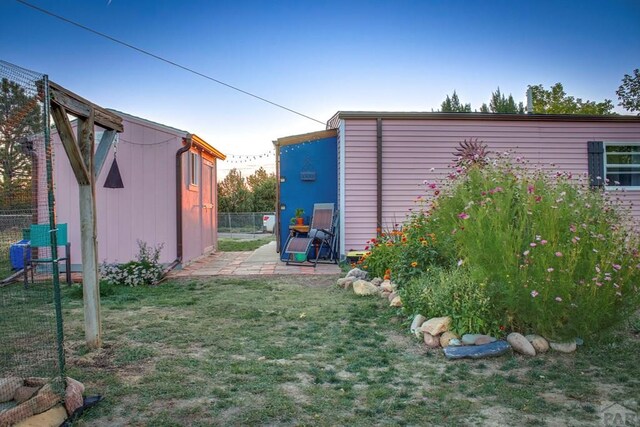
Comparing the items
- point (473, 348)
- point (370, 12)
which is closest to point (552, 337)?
point (473, 348)

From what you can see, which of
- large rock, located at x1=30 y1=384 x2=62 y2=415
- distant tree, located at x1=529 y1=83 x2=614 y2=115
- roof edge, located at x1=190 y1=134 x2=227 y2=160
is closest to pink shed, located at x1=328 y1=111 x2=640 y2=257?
roof edge, located at x1=190 y1=134 x2=227 y2=160

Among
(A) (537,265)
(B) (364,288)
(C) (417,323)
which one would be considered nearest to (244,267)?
(B) (364,288)

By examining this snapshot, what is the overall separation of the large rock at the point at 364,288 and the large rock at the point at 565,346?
2.51 meters

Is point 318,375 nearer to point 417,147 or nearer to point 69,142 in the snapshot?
point 69,142

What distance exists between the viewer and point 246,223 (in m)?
20.3

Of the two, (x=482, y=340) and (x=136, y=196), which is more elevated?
(x=136, y=196)

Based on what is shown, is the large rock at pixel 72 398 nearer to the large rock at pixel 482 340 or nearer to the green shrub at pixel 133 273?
the large rock at pixel 482 340

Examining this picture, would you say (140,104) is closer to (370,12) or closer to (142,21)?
(142,21)

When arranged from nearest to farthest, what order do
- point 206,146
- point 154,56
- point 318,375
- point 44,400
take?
point 44,400 → point 318,375 → point 206,146 → point 154,56

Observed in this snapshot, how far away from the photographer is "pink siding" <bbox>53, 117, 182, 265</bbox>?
776 cm

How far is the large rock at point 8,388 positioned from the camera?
236 centimetres

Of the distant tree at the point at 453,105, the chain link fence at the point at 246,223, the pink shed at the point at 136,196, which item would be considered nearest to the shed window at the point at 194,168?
the pink shed at the point at 136,196

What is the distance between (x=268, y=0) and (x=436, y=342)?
29.1 ft

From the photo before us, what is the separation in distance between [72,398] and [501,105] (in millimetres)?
26451
